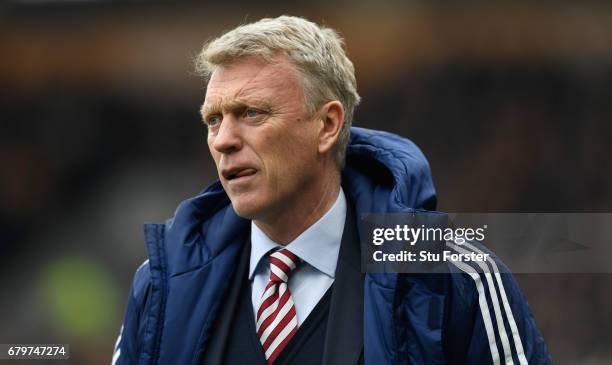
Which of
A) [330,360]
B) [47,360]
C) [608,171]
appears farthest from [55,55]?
[330,360]

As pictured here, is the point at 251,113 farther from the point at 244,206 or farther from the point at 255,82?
the point at 244,206

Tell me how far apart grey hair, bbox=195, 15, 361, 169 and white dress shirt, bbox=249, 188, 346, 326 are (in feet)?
0.64

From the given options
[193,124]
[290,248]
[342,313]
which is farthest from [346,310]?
[193,124]

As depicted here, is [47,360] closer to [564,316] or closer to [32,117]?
[32,117]

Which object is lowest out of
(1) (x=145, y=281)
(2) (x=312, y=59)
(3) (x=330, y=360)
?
(3) (x=330, y=360)

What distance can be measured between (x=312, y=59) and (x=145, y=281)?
0.68 meters

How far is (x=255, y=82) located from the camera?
188 cm

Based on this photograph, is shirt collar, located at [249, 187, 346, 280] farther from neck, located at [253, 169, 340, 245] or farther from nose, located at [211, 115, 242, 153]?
nose, located at [211, 115, 242, 153]

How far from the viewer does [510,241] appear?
2262mm

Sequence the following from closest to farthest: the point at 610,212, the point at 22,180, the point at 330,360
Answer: the point at 330,360
the point at 610,212
the point at 22,180

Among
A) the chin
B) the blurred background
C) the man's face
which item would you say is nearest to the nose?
the man's face

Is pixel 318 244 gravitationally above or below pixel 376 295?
above

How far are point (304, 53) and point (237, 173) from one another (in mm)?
344

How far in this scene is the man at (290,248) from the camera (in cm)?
170
